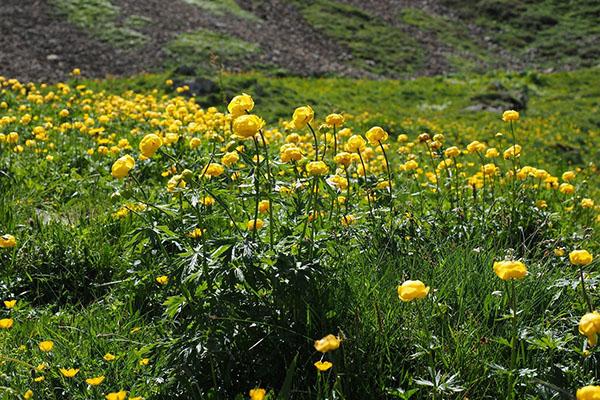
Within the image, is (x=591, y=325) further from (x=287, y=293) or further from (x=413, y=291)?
(x=287, y=293)

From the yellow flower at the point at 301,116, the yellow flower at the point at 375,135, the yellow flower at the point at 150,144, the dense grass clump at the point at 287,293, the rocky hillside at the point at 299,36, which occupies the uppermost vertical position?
the yellow flower at the point at 301,116

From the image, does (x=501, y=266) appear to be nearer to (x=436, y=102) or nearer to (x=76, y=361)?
(x=76, y=361)

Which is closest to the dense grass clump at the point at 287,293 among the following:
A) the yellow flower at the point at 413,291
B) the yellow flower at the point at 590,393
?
the yellow flower at the point at 413,291

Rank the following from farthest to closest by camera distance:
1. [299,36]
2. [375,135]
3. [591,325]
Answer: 1. [299,36]
2. [375,135]
3. [591,325]

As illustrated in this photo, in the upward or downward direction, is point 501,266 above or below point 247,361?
above

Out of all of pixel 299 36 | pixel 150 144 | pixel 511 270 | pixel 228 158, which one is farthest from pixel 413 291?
pixel 299 36

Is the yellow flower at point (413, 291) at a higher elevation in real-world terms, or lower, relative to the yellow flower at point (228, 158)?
higher

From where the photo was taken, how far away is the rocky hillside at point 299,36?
18.4 metres

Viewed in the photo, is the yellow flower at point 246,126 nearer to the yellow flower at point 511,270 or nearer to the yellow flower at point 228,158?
the yellow flower at point 228,158

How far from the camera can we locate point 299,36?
25141mm

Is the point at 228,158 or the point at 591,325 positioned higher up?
the point at 591,325

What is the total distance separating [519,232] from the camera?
4.06 m

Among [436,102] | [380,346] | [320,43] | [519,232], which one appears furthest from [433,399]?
[320,43]

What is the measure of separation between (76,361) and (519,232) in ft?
9.68
